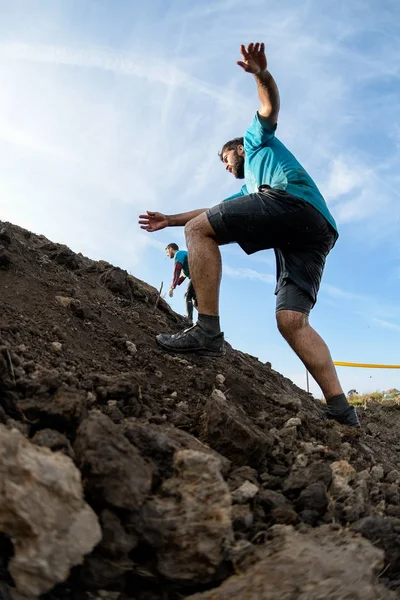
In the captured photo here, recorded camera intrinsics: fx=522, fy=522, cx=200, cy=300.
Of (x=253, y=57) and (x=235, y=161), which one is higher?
(x=253, y=57)

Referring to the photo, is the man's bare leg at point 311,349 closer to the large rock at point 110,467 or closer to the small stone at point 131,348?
the small stone at point 131,348

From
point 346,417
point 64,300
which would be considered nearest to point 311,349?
point 346,417

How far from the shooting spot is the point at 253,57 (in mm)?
3328

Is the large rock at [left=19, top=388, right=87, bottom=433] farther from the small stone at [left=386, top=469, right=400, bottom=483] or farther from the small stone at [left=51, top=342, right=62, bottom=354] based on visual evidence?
the small stone at [left=386, top=469, right=400, bottom=483]

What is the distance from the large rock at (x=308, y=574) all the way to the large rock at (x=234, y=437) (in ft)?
1.48

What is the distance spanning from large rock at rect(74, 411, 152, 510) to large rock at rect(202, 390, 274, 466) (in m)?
0.51

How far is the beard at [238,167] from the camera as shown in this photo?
419cm

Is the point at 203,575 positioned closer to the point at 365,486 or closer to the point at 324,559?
the point at 324,559

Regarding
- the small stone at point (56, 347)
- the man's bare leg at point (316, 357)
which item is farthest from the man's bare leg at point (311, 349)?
the small stone at point (56, 347)

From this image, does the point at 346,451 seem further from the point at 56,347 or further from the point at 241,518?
the point at 56,347

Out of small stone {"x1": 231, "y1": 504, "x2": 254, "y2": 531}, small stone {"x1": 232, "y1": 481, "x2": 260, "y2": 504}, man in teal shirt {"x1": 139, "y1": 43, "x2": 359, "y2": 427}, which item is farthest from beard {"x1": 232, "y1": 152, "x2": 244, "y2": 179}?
small stone {"x1": 231, "y1": 504, "x2": 254, "y2": 531}

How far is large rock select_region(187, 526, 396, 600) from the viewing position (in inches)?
59.2

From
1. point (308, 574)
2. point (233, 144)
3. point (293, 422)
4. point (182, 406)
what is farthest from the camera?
point (233, 144)

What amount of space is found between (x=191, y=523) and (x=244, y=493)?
0.99ft
